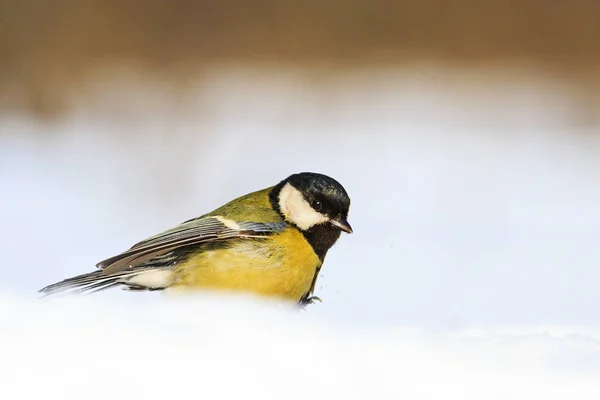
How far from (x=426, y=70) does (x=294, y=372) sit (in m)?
1.74

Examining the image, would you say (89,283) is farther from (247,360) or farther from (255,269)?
(247,360)

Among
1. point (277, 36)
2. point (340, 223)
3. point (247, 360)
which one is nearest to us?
point (247, 360)

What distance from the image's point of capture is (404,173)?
2.04 meters

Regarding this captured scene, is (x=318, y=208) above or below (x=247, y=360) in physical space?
above

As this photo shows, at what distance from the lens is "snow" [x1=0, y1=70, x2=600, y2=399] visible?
1.32 feet

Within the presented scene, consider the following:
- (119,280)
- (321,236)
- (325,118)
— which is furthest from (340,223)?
(325,118)

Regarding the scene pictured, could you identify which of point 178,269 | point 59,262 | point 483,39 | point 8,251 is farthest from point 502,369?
point 483,39

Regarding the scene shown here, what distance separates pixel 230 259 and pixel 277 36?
1.06m

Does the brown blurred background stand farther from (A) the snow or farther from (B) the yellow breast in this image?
(B) the yellow breast

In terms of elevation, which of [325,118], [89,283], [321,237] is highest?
[325,118]

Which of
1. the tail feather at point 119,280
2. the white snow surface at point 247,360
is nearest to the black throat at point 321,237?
the tail feather at point 119,280

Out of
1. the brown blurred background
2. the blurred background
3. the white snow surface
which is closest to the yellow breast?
the white snow surface

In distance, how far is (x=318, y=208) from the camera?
40.6 inches

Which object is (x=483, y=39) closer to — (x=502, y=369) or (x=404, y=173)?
(x=404, y=173)
